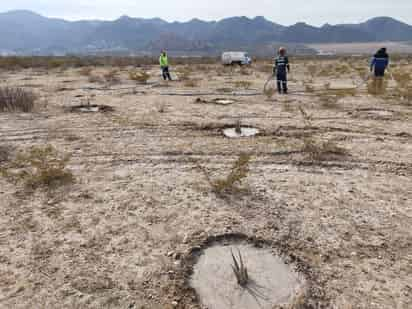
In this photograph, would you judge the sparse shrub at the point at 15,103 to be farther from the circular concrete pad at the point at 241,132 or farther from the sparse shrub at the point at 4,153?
the circular concrete pad at the point at 241,132

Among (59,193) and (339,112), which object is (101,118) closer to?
(59,193)

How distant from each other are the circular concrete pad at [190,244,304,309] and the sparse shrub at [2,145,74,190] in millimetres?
3014

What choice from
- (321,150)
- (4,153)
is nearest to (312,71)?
(321,150)

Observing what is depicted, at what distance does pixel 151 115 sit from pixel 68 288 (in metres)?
6.63

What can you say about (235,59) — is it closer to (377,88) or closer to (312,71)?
(312,71)

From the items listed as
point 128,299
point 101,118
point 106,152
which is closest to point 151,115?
point 101,118

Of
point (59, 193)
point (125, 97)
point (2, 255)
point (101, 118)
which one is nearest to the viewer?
point (2, 255)

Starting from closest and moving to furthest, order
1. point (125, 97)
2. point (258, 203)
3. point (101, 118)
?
1. point (258, 203)
2. point (101, 118)
3. point (125, 97)

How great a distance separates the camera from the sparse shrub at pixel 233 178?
496cm

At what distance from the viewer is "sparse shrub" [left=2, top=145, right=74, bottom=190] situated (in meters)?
5.25

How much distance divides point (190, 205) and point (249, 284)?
1641 mm

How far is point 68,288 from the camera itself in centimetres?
317

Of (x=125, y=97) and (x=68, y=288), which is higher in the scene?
(x=125, y=97)

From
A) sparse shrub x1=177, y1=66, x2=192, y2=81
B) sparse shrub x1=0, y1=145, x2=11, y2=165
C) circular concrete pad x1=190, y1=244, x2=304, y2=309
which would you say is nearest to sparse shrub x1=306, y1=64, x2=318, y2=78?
sparse shrub x1=177, y1=66, x2=192, y2=81
